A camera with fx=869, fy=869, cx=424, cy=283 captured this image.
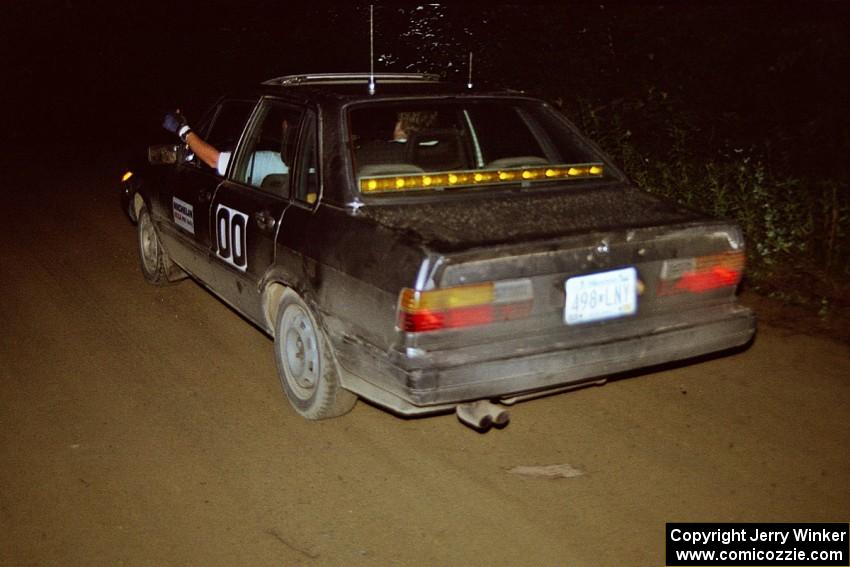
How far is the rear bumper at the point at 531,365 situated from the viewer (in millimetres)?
3412

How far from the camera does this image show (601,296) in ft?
11.8

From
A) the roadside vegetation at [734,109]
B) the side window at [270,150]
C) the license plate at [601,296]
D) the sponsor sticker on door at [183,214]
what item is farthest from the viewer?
the roadside vegetation at [734,109]

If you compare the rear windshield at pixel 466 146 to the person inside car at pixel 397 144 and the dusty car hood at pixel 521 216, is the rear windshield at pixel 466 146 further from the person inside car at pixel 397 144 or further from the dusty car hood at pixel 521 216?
the dusty car hood at pixel 521 216

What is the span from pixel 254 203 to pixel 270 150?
0.58 meters

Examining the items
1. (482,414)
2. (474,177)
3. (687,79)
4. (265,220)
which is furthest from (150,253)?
(687,79)

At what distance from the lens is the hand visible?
5.59 meters

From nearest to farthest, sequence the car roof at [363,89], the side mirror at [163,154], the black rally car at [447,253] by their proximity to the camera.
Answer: the black rally car at [447,253] < the car roof at [363,89] < the side mirror at [163,154]

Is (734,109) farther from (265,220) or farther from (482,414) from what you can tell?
(482,414)

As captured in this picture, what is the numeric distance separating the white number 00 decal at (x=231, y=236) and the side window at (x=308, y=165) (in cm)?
57

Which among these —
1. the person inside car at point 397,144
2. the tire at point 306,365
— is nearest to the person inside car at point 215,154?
the person inside car at point 397,144

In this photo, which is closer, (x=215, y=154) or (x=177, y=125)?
(x=215, y=154)

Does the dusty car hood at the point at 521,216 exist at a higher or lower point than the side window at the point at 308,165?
lower

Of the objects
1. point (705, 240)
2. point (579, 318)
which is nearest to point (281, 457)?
point (579, 318)

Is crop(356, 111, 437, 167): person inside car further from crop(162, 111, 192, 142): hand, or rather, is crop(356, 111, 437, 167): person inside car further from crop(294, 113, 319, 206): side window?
crop(162, 111, 192, 142): hand
